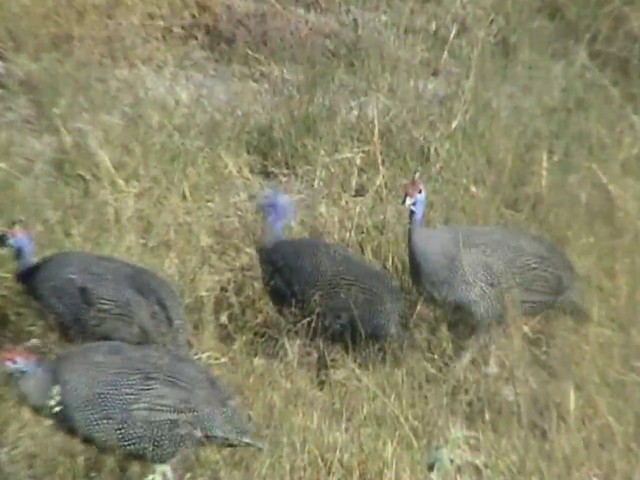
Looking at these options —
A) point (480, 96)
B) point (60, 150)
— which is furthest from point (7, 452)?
point (480, 96)

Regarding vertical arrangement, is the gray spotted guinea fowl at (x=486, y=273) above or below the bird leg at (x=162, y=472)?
above

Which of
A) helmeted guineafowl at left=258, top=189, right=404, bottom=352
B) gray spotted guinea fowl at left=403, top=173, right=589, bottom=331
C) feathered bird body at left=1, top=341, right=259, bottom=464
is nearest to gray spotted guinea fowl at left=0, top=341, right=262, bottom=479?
feathered bird body at left=1, top=341, right=259, bottom=464

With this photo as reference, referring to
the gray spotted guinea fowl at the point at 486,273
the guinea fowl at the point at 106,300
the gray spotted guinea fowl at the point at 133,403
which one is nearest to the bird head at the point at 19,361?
the gray spotted guinea fowl at the point at 133,403

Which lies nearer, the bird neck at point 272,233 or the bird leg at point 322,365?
the bird leg at point 322,365

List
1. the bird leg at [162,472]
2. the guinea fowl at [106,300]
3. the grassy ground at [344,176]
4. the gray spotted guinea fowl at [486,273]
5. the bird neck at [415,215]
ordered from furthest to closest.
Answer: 1. the bird neck at [415,215]
2. the gray spotted guinea fowl at [486,273]
3. the guinea fowl at [106,300]
4. the grassy ground at [344,176]
5. the bird leg at [162,472]

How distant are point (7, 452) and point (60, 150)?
1928mm

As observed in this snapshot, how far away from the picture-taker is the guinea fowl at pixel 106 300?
4.15 metres

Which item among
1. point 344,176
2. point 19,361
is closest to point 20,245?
point 19,361

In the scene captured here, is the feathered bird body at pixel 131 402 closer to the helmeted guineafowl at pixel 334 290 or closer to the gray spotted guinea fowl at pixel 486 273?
the helmeted guineafowl at pixel 334 290

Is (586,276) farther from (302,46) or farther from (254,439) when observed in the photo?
(302,46)

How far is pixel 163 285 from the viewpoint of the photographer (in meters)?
4.28

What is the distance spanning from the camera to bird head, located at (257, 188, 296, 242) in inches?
194

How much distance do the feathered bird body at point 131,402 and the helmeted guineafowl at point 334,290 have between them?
2.72ft

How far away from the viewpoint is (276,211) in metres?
4.94
